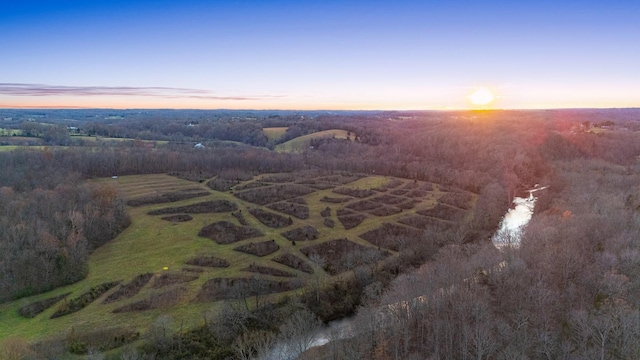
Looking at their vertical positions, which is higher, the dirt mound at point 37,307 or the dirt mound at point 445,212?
the dirt mound at point 445,212

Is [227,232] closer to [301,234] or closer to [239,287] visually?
[301,234]

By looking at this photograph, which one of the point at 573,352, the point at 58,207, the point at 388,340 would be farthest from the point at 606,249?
the point at 58,207

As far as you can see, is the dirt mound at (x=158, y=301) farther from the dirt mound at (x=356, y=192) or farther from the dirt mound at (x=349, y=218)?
the dirt mound at (x=356, y=192)

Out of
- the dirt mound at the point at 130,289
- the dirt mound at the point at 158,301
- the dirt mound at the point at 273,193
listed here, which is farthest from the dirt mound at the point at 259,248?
the dirt mound at the point at 273,193

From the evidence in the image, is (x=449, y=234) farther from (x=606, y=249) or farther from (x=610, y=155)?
(x=610, y=155)

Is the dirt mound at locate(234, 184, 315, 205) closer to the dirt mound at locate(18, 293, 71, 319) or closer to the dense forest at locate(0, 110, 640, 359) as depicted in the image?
the dense forest at locate(0, 110, 640, 359)

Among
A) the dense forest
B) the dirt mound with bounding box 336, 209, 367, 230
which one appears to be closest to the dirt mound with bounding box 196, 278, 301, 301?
the dense forest
